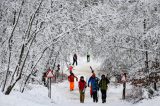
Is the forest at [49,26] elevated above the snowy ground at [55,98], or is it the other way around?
the forest at [49,26]

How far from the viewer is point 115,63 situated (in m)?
30.2

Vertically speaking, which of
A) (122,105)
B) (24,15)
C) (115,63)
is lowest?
(122,105)

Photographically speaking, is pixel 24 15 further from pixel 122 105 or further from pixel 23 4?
pixel 122 105

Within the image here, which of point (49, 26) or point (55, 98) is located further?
point (55, 98)

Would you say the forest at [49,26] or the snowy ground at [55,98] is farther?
the forest at [49,26]

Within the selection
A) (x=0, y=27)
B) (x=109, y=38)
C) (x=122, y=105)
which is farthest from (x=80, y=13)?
(x=109, y=38)

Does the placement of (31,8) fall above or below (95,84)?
above

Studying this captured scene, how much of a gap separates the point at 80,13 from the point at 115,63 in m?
15.1

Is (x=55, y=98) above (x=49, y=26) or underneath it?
underneath

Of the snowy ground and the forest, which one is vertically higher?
the forest

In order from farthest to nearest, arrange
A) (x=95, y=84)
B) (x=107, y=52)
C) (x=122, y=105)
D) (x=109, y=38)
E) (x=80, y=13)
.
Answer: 1. (x=107, y=52)
2. (x=109, y=38)
3. (x=95, y=84)
4. (x=122, y=105)
5. (x=80, y=13)

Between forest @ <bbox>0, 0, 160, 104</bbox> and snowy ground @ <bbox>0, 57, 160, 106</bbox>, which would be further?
forest @ <bbox>0, 0, 160, 104</bbox>

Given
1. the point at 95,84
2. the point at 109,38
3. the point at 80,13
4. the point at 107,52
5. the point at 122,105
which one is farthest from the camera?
the point at 107,52

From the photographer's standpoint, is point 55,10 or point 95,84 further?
point 95,84
